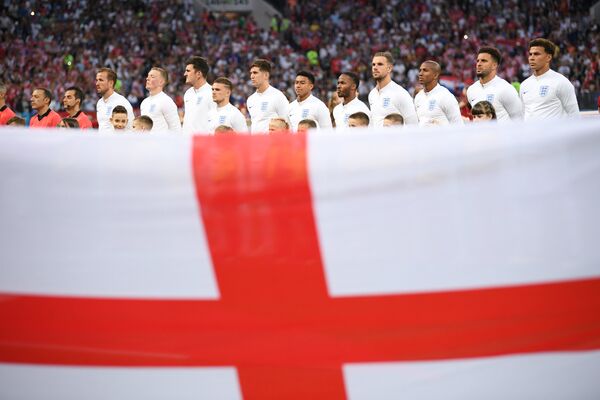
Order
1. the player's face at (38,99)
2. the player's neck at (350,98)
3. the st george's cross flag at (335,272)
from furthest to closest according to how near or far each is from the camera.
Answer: the player's face at (38,99)
the player's neck at (350,98)
the st george's cross flag at (335,272)

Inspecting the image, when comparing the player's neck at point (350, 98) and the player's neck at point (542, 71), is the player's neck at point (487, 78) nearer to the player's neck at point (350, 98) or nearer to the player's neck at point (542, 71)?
the player's neck at point (542, 71)

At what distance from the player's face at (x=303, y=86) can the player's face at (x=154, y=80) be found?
66.6 inches

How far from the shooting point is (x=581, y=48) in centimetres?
2506

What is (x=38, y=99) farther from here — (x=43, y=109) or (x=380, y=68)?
(x=380, y=68)

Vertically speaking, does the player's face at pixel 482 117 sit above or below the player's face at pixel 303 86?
below

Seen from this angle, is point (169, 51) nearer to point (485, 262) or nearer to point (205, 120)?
point (205, 120)

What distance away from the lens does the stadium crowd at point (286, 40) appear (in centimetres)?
2372

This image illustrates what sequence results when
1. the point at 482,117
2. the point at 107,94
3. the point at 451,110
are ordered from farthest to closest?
the point at 107,94 < the point at 451,110 < the point at 482,117

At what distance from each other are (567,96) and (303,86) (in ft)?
→ 8.85

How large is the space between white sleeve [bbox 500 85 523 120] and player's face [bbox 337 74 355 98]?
1.59 metres

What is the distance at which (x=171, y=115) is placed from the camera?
31.5 ft

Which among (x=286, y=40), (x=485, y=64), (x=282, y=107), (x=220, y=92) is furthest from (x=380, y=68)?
(x=286, y=40)

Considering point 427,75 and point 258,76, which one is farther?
point 258,76

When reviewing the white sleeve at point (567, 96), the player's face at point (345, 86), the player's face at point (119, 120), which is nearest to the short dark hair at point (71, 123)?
the player's face at point (119, 120)
